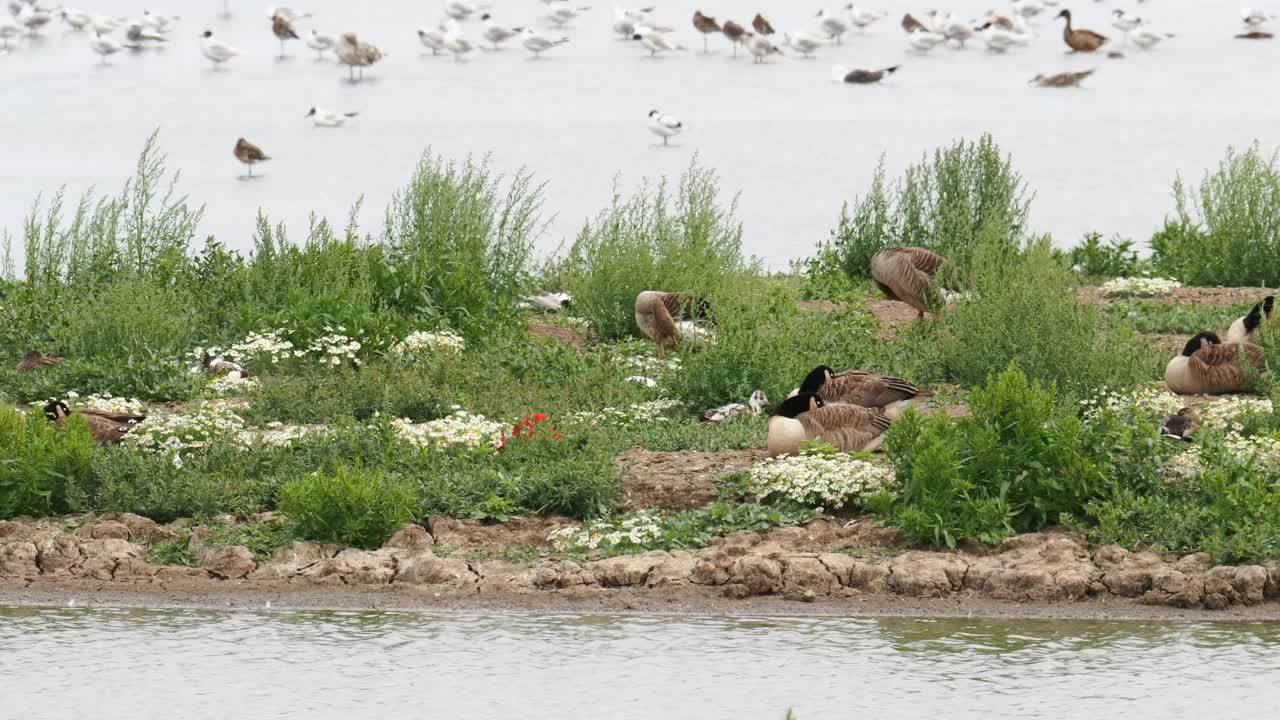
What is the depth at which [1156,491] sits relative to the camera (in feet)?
32.3

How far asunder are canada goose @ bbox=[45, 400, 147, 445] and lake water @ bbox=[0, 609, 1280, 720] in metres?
2.00

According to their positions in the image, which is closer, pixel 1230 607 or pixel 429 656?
pixel 429 656

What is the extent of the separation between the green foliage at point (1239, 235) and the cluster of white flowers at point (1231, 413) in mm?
6520

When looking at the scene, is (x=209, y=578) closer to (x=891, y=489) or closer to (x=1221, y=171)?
(x=891, y=489)

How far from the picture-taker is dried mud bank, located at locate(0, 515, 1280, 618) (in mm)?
9078

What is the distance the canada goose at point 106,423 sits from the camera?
36.4ft

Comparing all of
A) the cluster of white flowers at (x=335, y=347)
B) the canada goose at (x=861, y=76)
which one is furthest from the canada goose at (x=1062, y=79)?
the cluster of white flowers at (x=335, y=347)

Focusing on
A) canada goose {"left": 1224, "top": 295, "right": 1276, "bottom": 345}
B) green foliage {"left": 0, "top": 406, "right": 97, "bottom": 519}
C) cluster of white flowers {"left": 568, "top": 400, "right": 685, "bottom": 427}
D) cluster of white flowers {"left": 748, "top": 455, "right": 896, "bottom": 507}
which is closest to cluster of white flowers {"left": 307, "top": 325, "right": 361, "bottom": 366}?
cluster of white flowers {"left": 568, "top": 400, "right": 685, "bottom": 427}

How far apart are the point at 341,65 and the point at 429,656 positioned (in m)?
28.1

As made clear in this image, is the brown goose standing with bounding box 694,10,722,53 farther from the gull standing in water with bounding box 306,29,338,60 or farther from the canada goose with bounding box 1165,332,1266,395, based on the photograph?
the canada goose with bounding box 1165,332,1266,395

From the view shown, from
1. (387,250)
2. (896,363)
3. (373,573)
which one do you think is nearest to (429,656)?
(373,573)

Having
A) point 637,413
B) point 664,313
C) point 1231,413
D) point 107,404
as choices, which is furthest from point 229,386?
point 1231,413

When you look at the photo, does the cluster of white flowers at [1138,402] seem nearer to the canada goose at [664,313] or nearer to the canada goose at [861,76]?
the canada goose at [664,313]

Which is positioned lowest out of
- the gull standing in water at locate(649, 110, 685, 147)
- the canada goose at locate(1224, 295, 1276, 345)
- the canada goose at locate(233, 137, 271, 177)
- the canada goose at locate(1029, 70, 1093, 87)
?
the canada goose at locate(1224, 295, 1276, 345)
